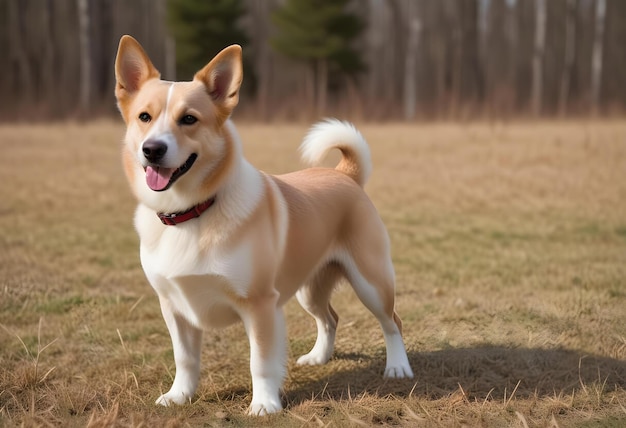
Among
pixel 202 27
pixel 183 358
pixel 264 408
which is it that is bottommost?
pixel 264 408

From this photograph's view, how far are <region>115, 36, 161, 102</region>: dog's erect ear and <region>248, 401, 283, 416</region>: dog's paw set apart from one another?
1467 millimetres

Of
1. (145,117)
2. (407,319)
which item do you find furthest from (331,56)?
(145,117)

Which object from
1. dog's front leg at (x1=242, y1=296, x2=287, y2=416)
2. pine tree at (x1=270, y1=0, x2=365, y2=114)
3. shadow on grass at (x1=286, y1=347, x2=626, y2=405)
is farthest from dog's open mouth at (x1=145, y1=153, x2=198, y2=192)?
pine tree at (x1=270, y1=0, x2=365, y2=114)

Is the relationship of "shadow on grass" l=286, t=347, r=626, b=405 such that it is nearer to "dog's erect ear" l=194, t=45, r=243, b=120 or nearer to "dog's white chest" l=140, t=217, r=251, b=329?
"dog's white chest" l=140, t=217, r=251, b=329

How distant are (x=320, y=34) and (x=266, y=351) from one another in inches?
874

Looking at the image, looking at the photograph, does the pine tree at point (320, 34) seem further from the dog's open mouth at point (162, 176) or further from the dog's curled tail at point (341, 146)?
the dog's open mouth at point (162, 176)

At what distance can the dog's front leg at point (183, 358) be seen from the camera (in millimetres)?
3217

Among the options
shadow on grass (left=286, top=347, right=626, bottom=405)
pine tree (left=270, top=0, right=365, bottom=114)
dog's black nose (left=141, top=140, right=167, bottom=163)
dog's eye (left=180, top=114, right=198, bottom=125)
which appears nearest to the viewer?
dog's black nose (left=141, top=140, right=167, bottom=163)

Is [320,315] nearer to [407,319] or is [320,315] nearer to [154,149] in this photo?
[407,319]

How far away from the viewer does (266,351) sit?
3018 mm

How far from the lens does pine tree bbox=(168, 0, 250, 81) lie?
24266mm

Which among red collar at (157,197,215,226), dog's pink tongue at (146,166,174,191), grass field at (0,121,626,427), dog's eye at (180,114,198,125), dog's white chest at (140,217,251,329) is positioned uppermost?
dog's eye at (180,114,198,125)

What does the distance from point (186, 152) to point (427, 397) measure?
1617mm

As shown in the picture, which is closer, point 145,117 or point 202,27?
point 145,117
